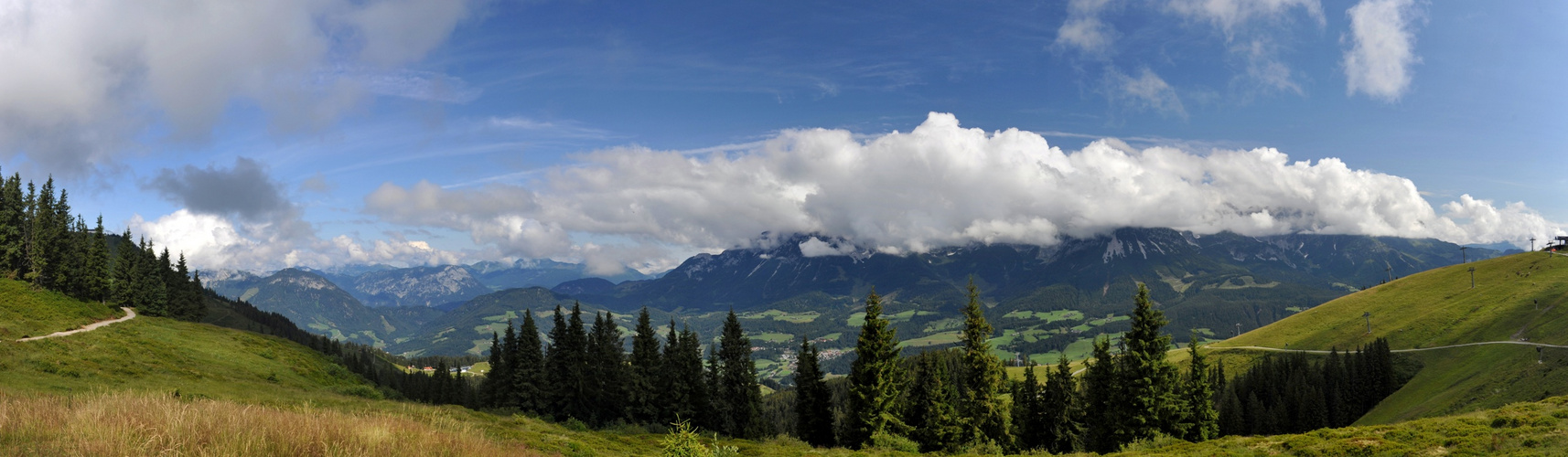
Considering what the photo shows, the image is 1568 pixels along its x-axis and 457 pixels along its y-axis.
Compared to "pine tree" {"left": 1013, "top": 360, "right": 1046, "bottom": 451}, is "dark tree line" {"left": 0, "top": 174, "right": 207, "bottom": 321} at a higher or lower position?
higher

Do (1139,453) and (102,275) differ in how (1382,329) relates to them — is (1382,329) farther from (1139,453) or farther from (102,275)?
(102,275)

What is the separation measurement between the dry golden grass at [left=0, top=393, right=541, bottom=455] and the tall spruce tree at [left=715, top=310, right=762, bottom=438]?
6621 centimetres

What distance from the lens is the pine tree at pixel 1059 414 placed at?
7200 cm

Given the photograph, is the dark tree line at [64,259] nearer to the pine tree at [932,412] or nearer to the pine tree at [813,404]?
the pine tree at [813,404]

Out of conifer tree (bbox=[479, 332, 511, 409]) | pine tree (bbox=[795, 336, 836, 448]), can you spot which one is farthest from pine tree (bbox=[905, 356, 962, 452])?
conifer tree (bbox=[479, 332, 511, 409])

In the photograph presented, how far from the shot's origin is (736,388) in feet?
254

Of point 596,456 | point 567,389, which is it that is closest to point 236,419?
point 596,456

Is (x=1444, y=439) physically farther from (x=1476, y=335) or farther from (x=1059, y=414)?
(x=1476, y=335)

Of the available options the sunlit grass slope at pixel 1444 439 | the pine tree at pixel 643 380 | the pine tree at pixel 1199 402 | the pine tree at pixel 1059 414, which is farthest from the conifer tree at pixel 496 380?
the pine tree at pixel 1199 402

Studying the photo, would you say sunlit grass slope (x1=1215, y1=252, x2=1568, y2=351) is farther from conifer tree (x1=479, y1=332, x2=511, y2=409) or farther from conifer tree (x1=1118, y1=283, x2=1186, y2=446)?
conifer tree (x1=479, y1=332, x2=511, y2=409)

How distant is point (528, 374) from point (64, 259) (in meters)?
87.5

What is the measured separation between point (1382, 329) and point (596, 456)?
23571 cm

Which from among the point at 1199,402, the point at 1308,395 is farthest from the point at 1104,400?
the point at 1308,395

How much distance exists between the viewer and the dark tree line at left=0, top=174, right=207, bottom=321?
9788cm
